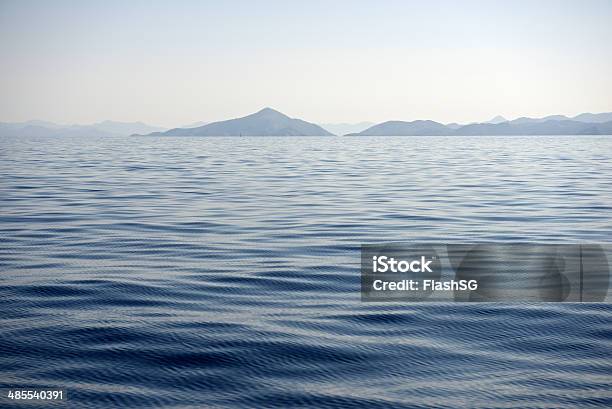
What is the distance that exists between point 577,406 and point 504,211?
13487 millimetres

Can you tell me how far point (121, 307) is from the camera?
307 inches

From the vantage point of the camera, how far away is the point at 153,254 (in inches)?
447

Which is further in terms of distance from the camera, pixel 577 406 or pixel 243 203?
pixel 243 203

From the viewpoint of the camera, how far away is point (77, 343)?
6277mm

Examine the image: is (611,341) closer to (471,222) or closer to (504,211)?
(471,222)

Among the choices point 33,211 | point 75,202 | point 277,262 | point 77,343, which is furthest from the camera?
point 75,202

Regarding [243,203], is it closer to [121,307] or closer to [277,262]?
[277,262]

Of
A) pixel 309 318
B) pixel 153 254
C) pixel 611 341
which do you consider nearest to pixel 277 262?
pixel 153 254

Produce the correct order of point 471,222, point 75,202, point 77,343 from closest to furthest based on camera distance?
point 77,343 < point 471,222 < point 75,202

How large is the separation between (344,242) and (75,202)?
403 inches

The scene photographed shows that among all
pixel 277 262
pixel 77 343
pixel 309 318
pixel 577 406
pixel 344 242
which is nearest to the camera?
pixel 577 406

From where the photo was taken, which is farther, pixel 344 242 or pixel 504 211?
pixel 504 211

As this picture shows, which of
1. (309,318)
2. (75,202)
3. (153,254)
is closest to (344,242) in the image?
(153,254)

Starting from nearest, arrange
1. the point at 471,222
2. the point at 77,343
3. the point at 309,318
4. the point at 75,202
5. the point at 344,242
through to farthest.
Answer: the point at 77,343
the point at 309,318
the point at 344,242
the point at 471,222
the point at 75,202
